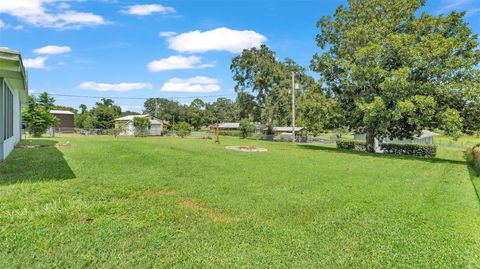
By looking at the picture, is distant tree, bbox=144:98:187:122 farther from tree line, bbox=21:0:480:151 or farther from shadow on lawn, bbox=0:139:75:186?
shadow on lawn, bbox=0:139:75:186

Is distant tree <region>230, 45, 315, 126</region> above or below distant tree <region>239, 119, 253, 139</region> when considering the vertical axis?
above

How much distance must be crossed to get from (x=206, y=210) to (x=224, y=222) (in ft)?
2.12

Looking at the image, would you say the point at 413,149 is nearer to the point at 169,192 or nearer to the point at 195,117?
the point at 169,192

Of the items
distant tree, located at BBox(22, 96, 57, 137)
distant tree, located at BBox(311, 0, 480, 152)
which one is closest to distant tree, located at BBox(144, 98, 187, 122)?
distant tree, located at BBox(22, 96, 57, 137)

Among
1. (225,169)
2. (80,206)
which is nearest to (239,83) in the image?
(225,169)

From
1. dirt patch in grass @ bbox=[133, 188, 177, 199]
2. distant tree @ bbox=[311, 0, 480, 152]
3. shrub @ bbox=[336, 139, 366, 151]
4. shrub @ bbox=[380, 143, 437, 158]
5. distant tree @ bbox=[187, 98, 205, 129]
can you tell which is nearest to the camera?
dirt patch in grass @ bbox=[133, 188, 177, 199]

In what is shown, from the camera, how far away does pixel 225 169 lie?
31.9ft

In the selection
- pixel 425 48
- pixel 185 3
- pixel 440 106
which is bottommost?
pixel 440 106

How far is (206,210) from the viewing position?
5.10 meters

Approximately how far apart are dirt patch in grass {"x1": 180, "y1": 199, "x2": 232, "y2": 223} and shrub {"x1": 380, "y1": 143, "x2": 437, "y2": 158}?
20768mm

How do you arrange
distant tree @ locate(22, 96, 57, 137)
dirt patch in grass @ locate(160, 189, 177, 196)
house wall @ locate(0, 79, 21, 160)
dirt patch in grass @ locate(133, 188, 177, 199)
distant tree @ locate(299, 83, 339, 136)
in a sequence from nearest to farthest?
1. dirt patch in grass @ locate(133, 188, 177, 199)
2. dirt patch in grass @ locate(160, 189, 177, 196)
3. house wall @ locate(0, 79, 21, 160)
4. distant tree @ locate(299, 83, 339, 136)
5. distant tree @ locate(22, 96, 57, 137)

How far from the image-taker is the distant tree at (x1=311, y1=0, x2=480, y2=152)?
1655 centimetres

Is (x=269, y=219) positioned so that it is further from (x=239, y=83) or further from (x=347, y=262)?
(x=239, y=83)

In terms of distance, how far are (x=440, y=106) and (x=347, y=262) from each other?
17.8 meters
